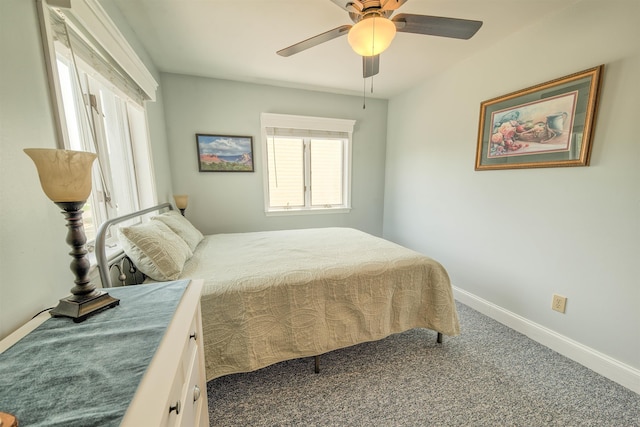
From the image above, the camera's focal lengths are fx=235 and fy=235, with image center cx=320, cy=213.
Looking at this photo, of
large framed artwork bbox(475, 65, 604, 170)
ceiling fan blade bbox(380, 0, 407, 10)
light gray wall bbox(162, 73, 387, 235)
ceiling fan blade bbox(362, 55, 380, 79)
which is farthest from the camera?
light gray wall bbox(162, 73, 387, 235)

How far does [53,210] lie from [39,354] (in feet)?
1.95

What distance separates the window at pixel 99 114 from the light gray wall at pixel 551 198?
114 inches

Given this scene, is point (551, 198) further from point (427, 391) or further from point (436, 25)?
point (427, 391)

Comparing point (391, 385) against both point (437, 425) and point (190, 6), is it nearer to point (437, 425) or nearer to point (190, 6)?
→ point (437, 425)

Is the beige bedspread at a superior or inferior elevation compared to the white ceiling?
inferior

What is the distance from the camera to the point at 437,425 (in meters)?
1.23

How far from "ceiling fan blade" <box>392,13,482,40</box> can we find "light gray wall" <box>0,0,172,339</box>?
1627 millimetres

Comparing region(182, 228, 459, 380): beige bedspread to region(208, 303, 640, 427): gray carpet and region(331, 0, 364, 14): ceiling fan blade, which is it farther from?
region(331, 0, 364, 14): ceiling fan blade

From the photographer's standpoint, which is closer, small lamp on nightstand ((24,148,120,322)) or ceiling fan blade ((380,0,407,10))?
small lamp on nightstand ((24,148,120,322))

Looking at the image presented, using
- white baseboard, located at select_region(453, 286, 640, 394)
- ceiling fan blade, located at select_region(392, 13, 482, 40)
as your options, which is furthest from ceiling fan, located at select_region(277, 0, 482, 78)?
white baseboard, located at select_region(453, 286, 640, 394)

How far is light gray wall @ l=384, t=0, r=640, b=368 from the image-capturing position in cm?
144

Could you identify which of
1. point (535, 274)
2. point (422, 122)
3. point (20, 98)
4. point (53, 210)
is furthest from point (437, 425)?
point (422, 122)

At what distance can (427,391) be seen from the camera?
1.44 metres

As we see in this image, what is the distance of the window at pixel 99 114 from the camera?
41.6 inches
